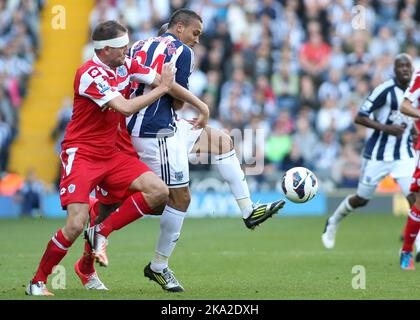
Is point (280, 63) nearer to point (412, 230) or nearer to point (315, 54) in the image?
point (315, 54)

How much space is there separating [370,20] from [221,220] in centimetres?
685

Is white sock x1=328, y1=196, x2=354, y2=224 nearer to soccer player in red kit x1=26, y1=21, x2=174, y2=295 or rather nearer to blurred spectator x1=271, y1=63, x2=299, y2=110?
soccer player in red kit x1=26, y1=21, x2=174, y2=295

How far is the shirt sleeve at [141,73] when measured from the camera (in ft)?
29.5

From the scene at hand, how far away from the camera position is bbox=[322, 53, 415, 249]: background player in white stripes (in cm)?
1327

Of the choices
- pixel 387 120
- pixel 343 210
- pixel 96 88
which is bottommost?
pixel 343 210

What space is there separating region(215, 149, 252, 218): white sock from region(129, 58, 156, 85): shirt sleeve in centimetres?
117

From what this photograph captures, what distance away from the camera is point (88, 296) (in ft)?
28.7

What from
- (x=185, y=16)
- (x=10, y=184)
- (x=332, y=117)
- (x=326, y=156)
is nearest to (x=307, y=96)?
(x=332, y=117)

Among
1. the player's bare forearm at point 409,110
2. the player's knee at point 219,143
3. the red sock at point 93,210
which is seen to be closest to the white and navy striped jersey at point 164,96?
the player's knee at point 219,143

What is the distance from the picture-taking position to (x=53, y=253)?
8.71 metres

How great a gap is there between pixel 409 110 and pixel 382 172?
2472 mm

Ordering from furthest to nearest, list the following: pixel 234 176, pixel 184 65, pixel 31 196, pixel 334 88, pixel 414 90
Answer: pixel 334 88, pixel 31 196, pixel 414 90, pixel 234 176, pixel 184 65
